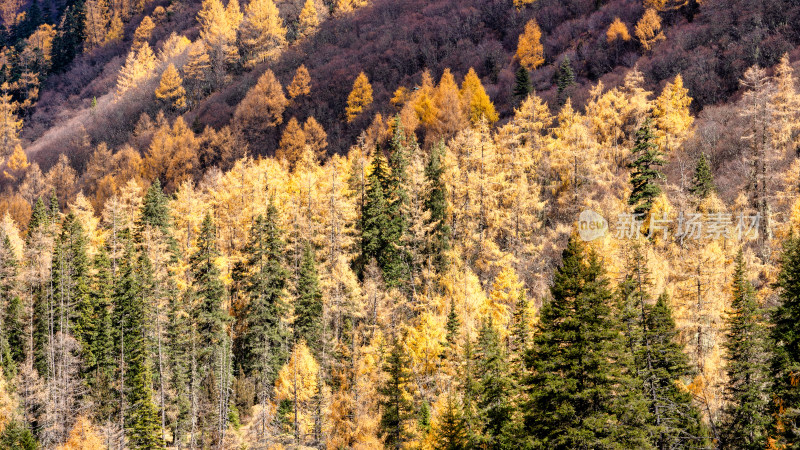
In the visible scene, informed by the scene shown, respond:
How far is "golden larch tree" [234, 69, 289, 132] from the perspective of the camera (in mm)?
97375

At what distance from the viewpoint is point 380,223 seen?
177ft

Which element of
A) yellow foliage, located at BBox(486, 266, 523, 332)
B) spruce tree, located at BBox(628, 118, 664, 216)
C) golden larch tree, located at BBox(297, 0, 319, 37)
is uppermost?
golden larch tree, located at BBox(297, 0, 319, 37)

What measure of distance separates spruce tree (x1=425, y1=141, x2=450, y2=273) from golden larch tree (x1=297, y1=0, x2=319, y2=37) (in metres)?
86.8

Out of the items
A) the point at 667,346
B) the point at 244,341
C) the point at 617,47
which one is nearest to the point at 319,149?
the point at 244,341

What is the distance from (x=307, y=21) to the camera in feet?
432

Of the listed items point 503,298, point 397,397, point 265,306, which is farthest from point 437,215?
point 397,397

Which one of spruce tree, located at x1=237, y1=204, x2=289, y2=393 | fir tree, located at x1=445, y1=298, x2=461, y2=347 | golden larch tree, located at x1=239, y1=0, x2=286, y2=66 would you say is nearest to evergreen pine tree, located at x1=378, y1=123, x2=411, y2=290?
spruce tree, located at x1=237, y1=204, x2=289, y2=393

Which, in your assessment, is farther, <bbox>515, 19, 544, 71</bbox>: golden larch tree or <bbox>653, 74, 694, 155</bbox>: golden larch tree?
<bbox>515, 19, 544, 71</bbox>: golden larch tree

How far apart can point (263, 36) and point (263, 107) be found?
34470mm

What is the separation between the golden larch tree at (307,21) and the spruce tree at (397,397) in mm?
105825

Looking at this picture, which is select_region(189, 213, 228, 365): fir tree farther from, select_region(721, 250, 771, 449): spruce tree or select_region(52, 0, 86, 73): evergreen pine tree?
select_region(52, 0, 86, 73): evergreen pine tree

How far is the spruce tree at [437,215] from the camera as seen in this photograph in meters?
49.9

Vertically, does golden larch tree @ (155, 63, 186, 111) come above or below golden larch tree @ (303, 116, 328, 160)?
above

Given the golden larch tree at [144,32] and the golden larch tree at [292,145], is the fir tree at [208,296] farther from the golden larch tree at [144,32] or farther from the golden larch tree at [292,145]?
the golden larch tree at [144,32]
